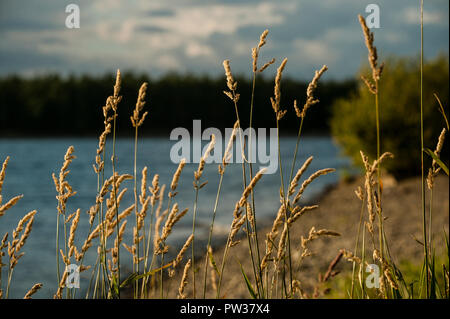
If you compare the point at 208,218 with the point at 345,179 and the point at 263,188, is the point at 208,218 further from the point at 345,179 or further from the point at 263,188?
the point at 345,179

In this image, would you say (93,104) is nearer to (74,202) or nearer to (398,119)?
(74,202)

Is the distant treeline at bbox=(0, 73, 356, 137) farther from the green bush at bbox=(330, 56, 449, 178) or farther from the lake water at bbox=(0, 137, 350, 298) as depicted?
the green bush at bbox=(330, 56, 449, 178)

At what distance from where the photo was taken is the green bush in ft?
39.5

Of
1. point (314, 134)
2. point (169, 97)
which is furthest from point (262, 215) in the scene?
point (314, 134)

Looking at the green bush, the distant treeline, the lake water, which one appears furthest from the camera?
the distant treeline

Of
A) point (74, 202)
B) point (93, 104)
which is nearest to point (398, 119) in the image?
point (74, 202)

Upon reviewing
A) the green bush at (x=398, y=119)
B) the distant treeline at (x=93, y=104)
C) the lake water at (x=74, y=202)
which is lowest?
the lake water at (x=74, y=202)

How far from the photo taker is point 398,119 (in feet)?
39.4

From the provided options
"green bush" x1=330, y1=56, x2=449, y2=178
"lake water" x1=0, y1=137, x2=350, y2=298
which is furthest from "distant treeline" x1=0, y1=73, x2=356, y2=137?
"green bush" x1=330, y1=56, x2=449, y2=178

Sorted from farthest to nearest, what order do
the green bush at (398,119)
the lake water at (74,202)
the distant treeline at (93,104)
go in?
the distant treeline at (93,104) → the green bush at (398,119) → the lake water at (74,202)

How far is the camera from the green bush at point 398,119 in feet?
39.5

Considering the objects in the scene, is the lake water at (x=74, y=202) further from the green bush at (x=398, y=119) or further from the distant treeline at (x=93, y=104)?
the distant treeline at (x=93, y=104)

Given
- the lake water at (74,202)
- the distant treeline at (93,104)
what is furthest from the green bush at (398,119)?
the distant treeline at (93,104)
